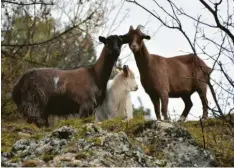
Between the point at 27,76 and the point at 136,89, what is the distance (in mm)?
2245

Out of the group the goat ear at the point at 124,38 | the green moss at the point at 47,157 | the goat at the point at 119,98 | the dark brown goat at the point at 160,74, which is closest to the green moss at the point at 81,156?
the green moss at the point at 47,157

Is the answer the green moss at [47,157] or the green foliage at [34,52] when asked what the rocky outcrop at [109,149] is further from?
the green foliage at [34,52]

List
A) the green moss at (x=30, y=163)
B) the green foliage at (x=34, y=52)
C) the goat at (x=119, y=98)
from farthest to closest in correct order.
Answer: the green foliage at (x=34, y=52), the goat at (x=119, y=98), the green moss at (x=30, y=163)

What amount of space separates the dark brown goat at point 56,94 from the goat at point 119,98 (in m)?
0.21

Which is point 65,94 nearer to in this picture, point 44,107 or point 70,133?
point 44,107

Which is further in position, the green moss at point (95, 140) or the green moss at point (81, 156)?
the green moss at point (95, 140)

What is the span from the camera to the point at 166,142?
758 centimetres

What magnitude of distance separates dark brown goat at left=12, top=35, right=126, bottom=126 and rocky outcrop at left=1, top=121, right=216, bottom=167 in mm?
4718

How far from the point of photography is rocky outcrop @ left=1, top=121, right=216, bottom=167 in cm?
680

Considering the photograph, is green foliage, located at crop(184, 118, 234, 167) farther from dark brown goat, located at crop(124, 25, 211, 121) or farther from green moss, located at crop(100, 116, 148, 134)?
dark brown goat, located at crop(124, 25, 211, 121)

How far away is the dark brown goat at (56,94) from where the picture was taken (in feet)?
40.8

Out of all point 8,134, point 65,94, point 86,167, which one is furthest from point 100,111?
point 86,167

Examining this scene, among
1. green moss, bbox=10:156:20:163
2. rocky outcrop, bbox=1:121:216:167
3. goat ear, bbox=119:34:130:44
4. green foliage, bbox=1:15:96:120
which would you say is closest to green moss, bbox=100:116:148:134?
rocky outcrop, bbox=1:121:216:167

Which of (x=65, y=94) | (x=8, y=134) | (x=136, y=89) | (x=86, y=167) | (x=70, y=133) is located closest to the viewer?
(x=86, y=167)
